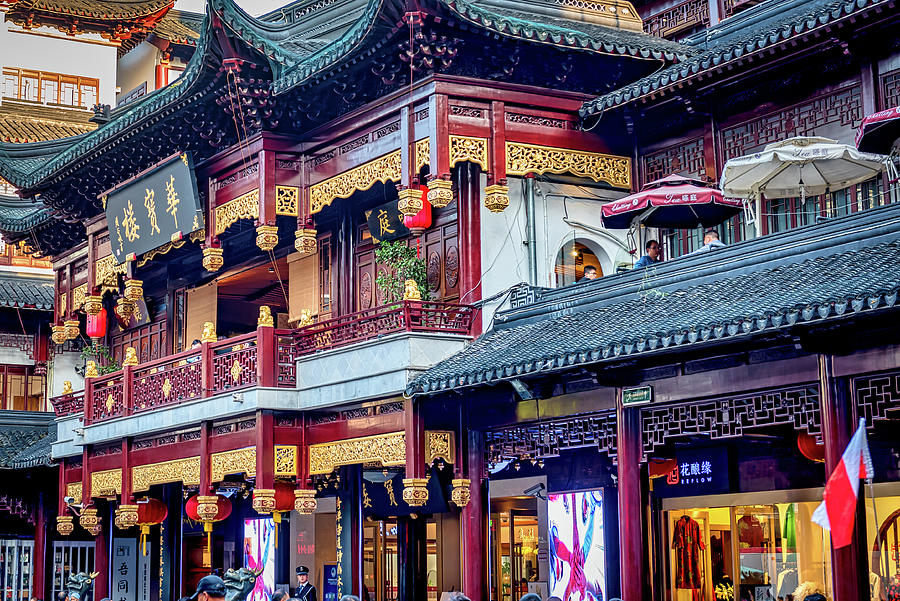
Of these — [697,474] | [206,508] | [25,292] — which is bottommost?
[206,508]

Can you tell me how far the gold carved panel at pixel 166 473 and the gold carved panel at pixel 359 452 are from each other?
2.65 metres

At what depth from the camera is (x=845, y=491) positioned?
37.9 ft

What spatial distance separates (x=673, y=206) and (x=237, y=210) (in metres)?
6.74

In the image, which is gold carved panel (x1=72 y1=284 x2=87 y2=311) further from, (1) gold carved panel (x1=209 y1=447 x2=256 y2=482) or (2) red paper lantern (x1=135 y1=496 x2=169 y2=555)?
(1) gold carved panel (x1=209 y1=447 x2=256 y2=482)

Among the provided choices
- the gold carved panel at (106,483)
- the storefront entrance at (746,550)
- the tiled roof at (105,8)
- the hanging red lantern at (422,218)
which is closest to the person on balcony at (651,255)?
the hanging red lantern at (422,218)

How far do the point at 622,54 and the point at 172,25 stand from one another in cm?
1980

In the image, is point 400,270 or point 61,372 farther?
point 61,372

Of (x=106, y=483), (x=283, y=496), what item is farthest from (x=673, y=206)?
(x=106, y=483)

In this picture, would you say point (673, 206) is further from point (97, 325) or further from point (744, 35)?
point (97, 325)

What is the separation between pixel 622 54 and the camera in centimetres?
1778

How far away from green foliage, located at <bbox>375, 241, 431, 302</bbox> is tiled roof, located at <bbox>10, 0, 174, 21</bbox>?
55.3 feet

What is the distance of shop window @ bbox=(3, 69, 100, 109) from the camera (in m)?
37.0

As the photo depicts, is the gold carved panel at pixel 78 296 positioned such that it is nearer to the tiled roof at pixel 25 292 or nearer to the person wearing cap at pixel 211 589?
the tiled roof at pixel 25 292

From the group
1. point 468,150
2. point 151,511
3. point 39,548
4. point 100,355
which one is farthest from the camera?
point 39,548
